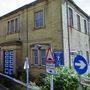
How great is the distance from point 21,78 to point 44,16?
5.63 meters

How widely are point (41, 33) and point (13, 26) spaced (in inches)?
189

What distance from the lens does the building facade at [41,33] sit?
603 inches

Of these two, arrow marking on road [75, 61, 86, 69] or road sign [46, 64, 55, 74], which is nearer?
arrow marking on road [75, 61, 86, 69]

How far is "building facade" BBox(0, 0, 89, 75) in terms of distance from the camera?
1532 centimetres

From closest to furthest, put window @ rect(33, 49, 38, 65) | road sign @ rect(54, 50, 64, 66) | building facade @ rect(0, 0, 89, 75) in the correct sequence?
1. road sign @ rect(54, 50, 64, 66)
2. building facade @ rect(0, 0, 89, 75)
3. window @ rect(33, 49, 38, 65)

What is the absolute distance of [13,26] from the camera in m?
20.2

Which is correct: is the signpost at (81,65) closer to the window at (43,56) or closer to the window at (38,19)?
the window at (43,56)

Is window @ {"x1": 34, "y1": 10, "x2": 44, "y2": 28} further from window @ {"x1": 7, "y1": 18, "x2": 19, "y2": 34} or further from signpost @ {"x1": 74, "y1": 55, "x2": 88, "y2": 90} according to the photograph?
signpost @ {"x1": 74, "y1": 55, "x2": 88, "y2": 90}

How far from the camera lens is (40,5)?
1678cm

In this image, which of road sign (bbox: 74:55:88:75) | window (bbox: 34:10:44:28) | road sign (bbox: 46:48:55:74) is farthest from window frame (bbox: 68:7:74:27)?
road sign (bbox: 74:55:88:75)

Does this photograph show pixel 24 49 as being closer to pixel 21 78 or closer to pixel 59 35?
pixel 21 78

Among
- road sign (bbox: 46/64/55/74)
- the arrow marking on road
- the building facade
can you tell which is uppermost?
the building facade

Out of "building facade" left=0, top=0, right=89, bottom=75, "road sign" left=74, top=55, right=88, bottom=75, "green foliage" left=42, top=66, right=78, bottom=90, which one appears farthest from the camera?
"building facade" left=0, top=0, right=89, bottom=75

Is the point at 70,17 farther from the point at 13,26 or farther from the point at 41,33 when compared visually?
the point at 13,26
